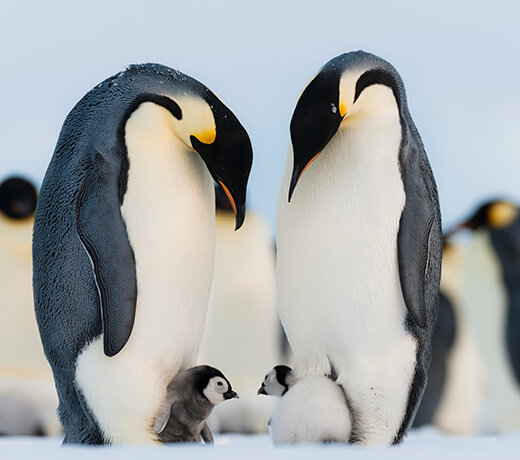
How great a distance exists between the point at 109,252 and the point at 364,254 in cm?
60

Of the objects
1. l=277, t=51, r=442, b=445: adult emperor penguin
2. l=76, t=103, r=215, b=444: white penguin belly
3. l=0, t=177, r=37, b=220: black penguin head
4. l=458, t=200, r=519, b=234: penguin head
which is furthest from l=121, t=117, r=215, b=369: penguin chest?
l=458, t=200, r=519, b=234: penguin head

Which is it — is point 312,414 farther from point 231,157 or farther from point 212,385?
point 231,157

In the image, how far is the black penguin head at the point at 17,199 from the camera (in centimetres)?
527

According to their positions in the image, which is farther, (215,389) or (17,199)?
(17,199)

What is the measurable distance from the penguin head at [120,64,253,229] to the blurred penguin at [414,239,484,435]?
389 centimetres

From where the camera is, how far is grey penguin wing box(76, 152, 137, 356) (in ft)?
8.01

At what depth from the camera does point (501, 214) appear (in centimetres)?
610

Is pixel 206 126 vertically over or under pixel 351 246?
over

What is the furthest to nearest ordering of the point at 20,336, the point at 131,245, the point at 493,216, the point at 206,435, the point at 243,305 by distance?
the point at 493,216, the point at 243,305, the point at 20,336, the point at 206,435, the point at 131,245

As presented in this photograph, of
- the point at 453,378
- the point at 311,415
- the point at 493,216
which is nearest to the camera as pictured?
the point at 311,415

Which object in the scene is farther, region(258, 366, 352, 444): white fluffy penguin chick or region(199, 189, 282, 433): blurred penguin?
region(199, 189, 282, 433): blurred penguin

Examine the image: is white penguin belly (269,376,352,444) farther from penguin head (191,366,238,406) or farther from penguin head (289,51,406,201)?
penguin head (289,51,406,201)

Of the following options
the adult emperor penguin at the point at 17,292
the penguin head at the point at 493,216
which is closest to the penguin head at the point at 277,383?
the adult emperor penguin at the point at 17,292

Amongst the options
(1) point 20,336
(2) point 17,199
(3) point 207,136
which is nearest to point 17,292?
(1) point 20,336
